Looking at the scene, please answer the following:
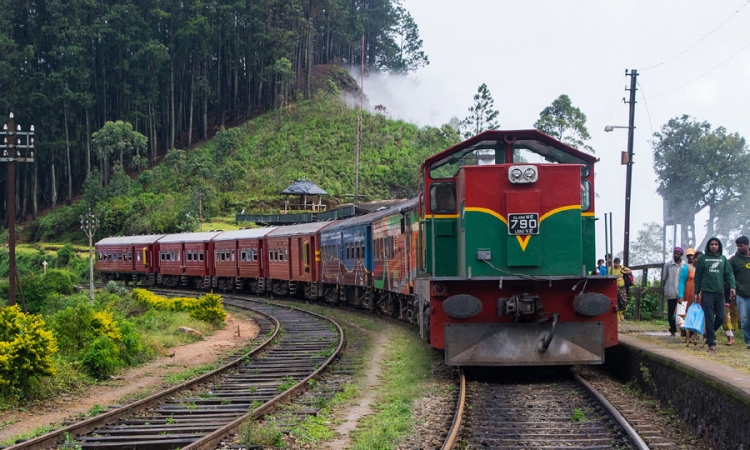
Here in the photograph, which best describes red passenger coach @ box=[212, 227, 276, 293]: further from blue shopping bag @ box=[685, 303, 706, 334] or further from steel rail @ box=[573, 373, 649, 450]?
steel rail @ box=[573, 373, 649, 450]

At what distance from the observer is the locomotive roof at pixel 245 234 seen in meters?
35.4

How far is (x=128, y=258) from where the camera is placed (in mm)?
48750

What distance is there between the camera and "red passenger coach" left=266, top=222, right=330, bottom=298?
95.0ft

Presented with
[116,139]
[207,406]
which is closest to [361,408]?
[207,406]

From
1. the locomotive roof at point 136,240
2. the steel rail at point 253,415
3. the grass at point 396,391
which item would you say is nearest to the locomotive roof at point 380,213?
the grass at point 396,391

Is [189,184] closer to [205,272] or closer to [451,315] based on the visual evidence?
[205,272]

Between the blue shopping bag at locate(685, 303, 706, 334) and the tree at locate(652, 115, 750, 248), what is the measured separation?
3687cm

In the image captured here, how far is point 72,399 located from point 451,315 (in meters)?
5.37

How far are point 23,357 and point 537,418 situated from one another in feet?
22.4

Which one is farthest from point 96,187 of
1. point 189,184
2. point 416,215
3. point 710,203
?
point 416,215

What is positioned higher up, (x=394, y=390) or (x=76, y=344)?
(x=76, y=344)

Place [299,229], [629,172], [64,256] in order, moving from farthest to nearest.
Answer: [64,256] < [299,229] < [629,172]

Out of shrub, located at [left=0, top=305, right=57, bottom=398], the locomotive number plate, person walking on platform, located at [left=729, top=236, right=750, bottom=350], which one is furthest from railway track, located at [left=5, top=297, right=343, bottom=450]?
person walking on platform, located at [left=729, top=236, right=750, bottom=350]

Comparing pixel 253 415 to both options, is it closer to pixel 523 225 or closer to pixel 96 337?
pixel 523 225
